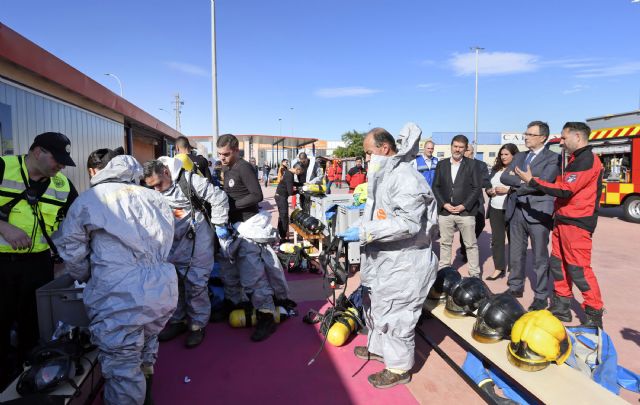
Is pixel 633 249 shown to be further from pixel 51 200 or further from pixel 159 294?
pixel 51 200

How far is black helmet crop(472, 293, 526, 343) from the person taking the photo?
8.80ft

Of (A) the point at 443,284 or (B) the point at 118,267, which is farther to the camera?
(A) the point at 443,284

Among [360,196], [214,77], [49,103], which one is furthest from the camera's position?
[214,77]

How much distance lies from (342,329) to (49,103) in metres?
5.92

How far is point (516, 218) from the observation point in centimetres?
466

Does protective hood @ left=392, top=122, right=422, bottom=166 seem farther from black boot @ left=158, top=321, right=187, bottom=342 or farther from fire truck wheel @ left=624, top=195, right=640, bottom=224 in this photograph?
fire truck wheel @ left=624, top=195, right=640, bottom=224

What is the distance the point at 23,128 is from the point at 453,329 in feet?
20.1

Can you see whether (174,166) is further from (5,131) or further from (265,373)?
(5,131)

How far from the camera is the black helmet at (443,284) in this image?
339 cm

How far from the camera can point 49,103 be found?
247 inches

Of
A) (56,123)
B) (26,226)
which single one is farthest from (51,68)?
(26,226)

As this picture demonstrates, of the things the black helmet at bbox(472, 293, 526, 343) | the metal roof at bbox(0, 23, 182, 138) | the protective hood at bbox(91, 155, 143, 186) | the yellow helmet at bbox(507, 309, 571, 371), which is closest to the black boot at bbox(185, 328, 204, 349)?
the protective hood at bbox(91, 155, 143, 186)

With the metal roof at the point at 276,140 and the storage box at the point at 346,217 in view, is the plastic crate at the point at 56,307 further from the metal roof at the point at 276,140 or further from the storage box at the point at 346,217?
the metal roof at the point at 276,140

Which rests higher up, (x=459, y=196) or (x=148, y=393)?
(x=459, y=196)
